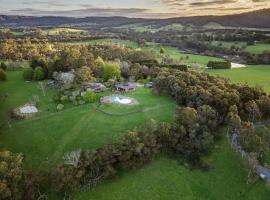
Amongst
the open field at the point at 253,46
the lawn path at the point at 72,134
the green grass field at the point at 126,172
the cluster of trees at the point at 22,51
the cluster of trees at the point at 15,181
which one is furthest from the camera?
the open field at the point at 253,46

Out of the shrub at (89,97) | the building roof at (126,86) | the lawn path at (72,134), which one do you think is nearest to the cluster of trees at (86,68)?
the building roof at (126,86)

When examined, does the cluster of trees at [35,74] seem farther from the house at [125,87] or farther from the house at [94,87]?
the house at [125,87]

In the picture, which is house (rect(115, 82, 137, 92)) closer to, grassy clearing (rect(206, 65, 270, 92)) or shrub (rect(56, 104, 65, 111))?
shrub (rect(56, 104, 65, 111))

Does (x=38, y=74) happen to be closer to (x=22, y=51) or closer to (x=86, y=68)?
(x=86, y=68)

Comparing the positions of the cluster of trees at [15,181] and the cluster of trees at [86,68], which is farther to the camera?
the cluster of trees at [86,68]

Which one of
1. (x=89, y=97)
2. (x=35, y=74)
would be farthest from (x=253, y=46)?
(x=89, y=97)

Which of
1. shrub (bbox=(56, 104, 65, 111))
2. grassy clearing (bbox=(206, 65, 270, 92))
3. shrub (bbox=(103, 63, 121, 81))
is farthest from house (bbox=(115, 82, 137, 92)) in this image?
grassy clearing (bbox=(206, 65, 270, 92))
